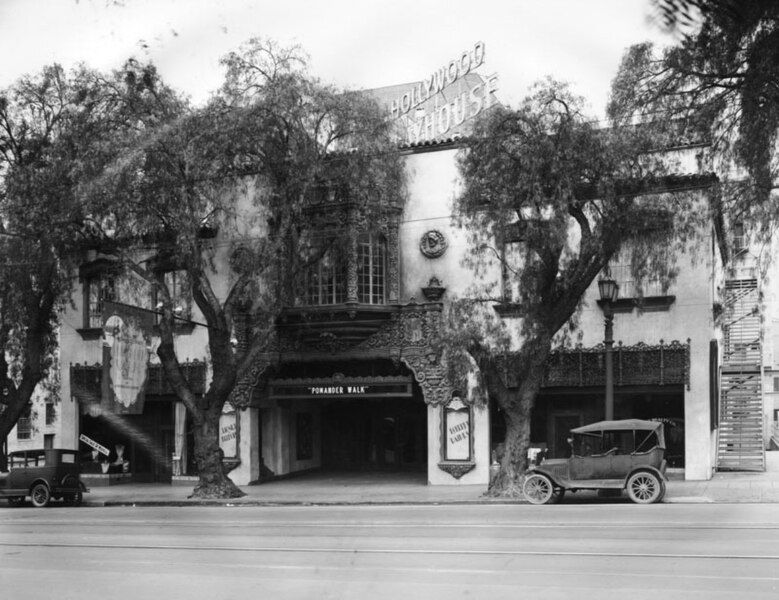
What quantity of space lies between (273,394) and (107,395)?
5.21 metres

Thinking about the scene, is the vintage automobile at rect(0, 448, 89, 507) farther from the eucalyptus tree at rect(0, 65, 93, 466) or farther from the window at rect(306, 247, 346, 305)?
the window at rect(306, 247, 346, 305)

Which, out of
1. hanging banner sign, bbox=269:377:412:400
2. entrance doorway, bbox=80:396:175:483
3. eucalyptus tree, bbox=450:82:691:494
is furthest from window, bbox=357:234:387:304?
entrance doorway, bbox=80:396:175:483

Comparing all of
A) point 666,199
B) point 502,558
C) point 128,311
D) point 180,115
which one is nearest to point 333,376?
point 128,311

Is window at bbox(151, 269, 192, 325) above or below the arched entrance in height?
above

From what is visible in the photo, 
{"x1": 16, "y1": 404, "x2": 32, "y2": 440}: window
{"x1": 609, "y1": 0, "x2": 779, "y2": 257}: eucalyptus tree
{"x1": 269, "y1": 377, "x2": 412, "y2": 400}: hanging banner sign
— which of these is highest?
{"x1": 609, "y1": 0, "x2": 779, "y2": 257}: eucalyptus tree

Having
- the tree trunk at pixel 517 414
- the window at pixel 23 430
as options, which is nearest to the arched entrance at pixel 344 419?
the tree trunk at pixel 517 414

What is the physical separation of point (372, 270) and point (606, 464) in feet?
30.0

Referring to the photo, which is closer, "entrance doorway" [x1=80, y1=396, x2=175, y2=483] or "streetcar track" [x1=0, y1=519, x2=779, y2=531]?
"streetcar track" [x1=0, y1=519, x2=779, y2=531]

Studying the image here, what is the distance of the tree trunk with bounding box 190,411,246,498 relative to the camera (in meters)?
22.8

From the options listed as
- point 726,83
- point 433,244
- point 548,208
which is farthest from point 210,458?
point 726,83

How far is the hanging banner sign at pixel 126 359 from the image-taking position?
971 inches

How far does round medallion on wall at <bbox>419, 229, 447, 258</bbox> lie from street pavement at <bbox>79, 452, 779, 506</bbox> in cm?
604

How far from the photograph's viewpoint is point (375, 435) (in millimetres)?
30172

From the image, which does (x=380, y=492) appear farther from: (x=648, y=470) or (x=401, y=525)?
(x=401, y=525)
